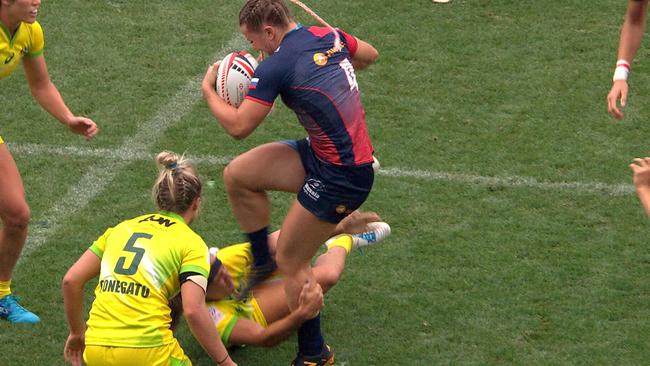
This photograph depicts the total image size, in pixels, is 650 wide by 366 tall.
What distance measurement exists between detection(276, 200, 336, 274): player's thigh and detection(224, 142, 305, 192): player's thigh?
258mm

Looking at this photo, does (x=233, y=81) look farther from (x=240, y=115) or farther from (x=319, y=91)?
(x=319, y=91)

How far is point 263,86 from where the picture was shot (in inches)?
241

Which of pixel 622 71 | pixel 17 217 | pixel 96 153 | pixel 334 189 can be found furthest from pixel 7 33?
pixel 622 71

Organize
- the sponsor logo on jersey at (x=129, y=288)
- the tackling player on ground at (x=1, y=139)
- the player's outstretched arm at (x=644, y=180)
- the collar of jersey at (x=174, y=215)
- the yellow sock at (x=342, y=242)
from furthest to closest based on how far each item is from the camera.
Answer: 1. the yellow sock at (x=342, y=242)
2. the tackling player on ground at (x=1, y=139)
3. the collar of jersey at (x=174, y=215)
4. the sponsor logo on jersey at (x=129, y=288)
5. the player's outstretched arm at (x=644, y=180)

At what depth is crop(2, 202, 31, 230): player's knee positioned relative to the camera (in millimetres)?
6809

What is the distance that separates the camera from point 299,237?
6.33 meters

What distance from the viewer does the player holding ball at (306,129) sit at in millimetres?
6156

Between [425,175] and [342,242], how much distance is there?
5.56 ft

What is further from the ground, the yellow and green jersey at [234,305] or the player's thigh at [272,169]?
the player's thigh at [272,169]

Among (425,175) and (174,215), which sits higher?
(174,215)

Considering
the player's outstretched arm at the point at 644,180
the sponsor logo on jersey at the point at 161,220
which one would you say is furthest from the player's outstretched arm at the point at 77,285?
the player's outstretched arm at the point at 644,180

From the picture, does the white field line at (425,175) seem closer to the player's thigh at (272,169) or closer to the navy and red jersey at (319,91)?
the player's thigh at (272,169)

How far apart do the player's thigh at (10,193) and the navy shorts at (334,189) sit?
1678 mm

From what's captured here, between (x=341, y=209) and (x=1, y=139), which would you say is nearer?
(x=341, y=209)
